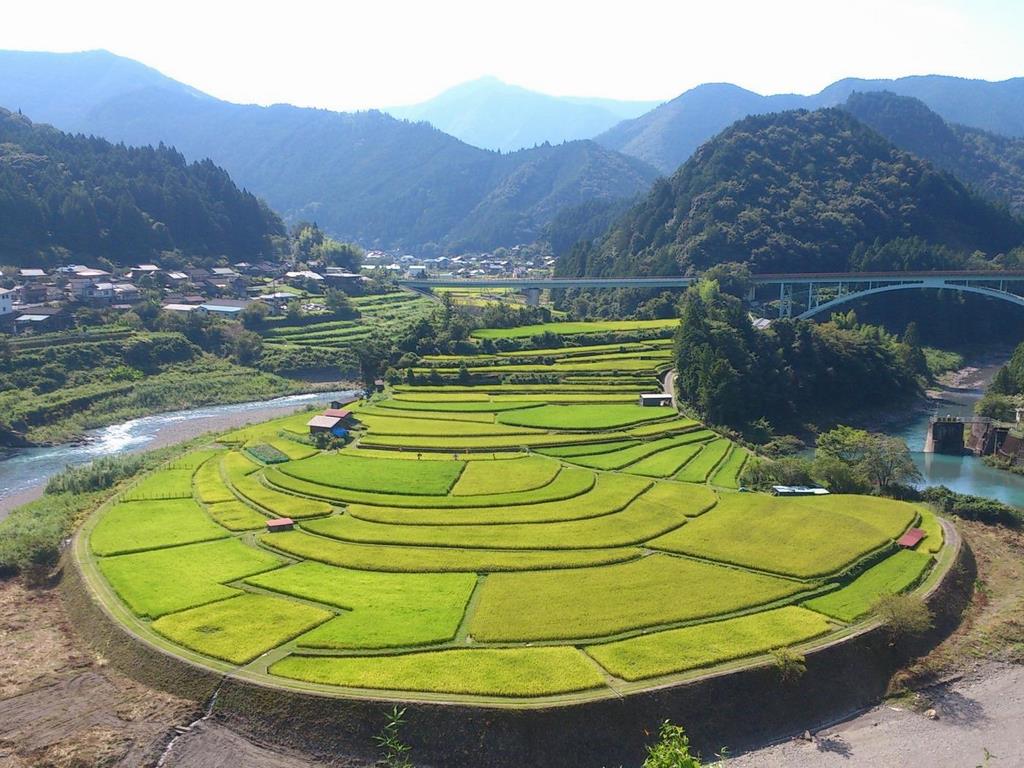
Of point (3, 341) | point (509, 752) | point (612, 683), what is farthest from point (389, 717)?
point (3, 341)

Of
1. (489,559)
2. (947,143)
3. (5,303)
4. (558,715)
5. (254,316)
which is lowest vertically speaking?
(558,715)

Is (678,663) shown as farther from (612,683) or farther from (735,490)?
(735,490)

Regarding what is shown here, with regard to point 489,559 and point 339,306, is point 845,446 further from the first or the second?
point 339,306

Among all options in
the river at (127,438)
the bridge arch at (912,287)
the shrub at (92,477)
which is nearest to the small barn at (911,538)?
the shrub at (92,477)

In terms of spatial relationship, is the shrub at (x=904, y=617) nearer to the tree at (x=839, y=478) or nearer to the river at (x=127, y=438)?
the tree at (x=839, y=478)

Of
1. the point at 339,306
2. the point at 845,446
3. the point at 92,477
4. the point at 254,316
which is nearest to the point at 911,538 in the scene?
the point at 845,446
